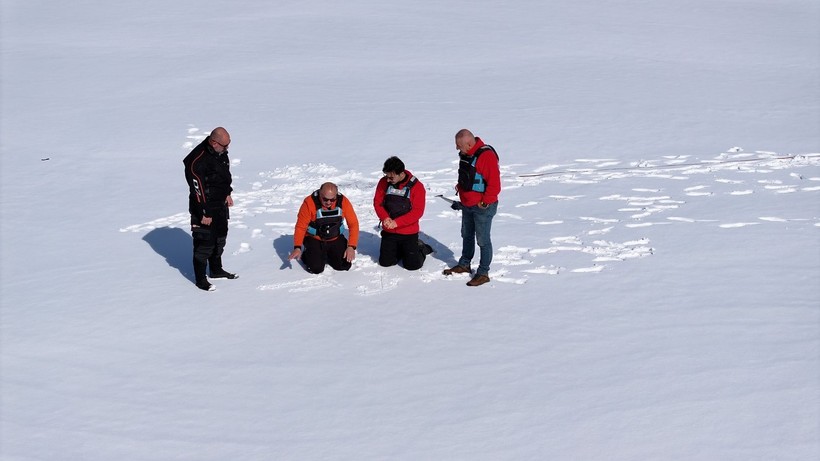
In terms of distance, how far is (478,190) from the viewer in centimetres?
857

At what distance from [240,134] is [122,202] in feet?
10.00

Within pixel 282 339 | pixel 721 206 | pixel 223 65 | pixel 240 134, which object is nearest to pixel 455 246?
pixel 282 339

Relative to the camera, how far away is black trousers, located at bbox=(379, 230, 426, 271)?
9273mm

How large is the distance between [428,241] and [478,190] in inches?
71.3

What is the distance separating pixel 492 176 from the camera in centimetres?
845

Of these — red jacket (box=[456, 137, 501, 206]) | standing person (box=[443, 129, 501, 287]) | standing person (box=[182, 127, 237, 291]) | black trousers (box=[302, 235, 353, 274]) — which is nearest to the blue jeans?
standing person (box=[443, 129, 501, 287])

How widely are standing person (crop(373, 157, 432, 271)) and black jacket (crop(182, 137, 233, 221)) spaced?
1.50 meters

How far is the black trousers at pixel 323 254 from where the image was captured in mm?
9234

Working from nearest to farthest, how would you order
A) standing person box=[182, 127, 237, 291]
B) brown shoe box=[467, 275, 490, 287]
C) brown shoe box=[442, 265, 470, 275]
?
standing person box=[182, 127, 237, 291]
brown shoe box=[467, 275, 490, 287]
brown shoe box=[442, 265, 470, 275]

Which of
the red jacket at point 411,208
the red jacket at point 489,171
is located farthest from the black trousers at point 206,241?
the red jacket at point 489,171

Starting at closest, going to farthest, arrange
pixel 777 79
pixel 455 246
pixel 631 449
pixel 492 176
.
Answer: pixel 631 449 < pixel 492 176 < pixel 455 246 < pixel 777 79

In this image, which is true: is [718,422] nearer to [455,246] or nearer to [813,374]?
[813,374]

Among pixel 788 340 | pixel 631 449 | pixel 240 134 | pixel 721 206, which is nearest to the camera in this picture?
pixel 631 449

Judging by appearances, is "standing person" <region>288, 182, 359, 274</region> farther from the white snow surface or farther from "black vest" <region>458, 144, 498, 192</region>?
"black vest" <region>458, 144, 498, 192</region>
